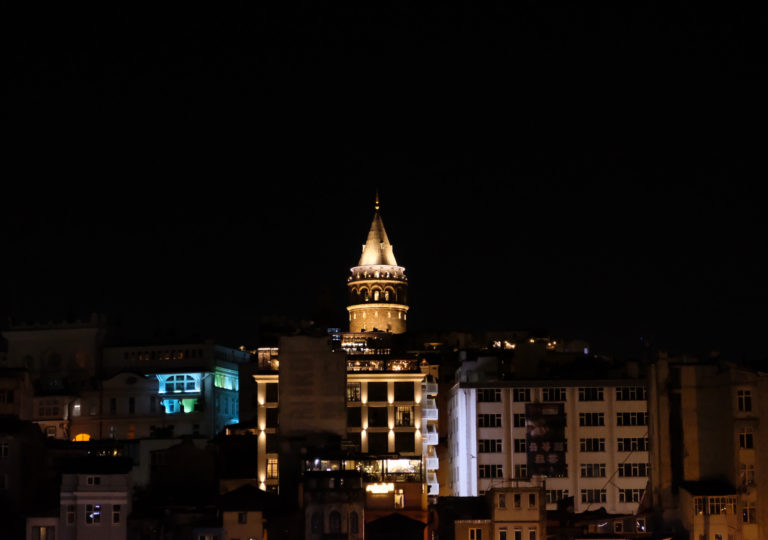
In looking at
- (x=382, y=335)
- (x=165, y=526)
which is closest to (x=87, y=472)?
(x=165, y=526)

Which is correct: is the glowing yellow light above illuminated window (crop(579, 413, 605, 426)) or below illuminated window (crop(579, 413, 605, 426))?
below

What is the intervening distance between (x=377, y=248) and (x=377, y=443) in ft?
163

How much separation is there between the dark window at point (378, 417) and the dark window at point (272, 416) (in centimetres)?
703

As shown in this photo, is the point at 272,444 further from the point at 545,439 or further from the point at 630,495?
the point at 630,495

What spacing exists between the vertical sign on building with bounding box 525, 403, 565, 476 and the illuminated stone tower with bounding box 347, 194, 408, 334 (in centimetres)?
4615

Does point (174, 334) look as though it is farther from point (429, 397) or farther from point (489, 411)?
point (489, 411)

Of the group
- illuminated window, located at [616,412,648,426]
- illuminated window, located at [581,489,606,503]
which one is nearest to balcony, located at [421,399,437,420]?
illuminated window, located at [581,489,606,503]

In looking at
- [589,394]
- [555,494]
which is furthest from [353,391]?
[589,394]

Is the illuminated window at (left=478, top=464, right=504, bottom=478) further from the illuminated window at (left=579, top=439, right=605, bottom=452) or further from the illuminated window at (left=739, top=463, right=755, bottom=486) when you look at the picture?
the illuminated window at (left=739, top=463, right=755, bottom=486)

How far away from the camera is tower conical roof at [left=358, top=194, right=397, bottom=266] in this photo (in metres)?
156

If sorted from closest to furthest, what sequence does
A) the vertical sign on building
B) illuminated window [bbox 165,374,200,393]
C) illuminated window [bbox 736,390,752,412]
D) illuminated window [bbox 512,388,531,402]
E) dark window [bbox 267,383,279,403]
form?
illuminated window [bbox 736,390,752,412]
the vertical sign on building
illuminated window [bbox 512,388,531,402]
dark window [bbox 267,383,279,403]
illuminated window [bbox 165,374,200,393]

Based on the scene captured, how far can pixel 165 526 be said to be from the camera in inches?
3366

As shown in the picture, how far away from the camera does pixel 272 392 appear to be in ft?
359

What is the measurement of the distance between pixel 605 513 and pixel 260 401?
26438mm
